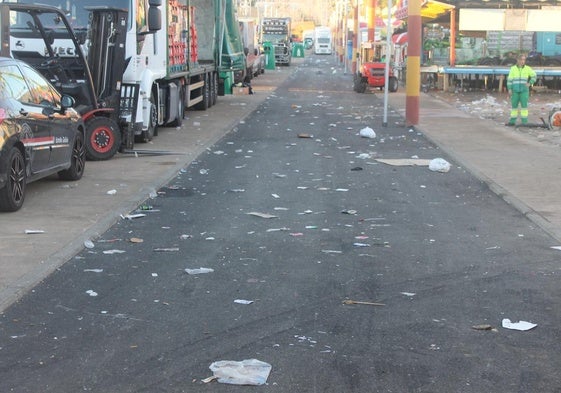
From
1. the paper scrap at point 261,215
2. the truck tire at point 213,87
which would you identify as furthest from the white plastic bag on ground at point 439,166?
the truck tire at point 213,87

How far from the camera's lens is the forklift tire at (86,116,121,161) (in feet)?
47.1

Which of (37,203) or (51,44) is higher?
(51,44)

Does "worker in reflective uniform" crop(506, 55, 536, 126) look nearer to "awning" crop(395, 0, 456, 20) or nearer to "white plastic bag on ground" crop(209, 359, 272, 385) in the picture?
"awning" crop(395, 0, 456, 20)

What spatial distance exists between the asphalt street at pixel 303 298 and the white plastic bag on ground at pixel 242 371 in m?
0.05

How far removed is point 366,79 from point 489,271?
29.8 metres

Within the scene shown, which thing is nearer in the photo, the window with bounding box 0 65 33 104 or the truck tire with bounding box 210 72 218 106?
the window with bounding box 0 65 33 104

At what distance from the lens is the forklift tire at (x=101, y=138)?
47.1 ft

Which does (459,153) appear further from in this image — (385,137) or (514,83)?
(514,83)

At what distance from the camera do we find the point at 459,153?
16406 mm

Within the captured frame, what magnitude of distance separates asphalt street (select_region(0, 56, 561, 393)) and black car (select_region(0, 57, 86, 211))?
135 cm

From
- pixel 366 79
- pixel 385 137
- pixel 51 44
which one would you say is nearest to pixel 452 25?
pixel 366 79

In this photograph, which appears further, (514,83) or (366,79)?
(366,79)

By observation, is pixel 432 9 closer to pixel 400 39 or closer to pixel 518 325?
pixel 400 39

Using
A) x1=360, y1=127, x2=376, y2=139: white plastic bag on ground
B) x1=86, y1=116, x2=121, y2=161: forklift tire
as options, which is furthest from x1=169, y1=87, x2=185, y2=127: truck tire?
x1=86, y1=116, x2=121, y2=161: forklift tire
